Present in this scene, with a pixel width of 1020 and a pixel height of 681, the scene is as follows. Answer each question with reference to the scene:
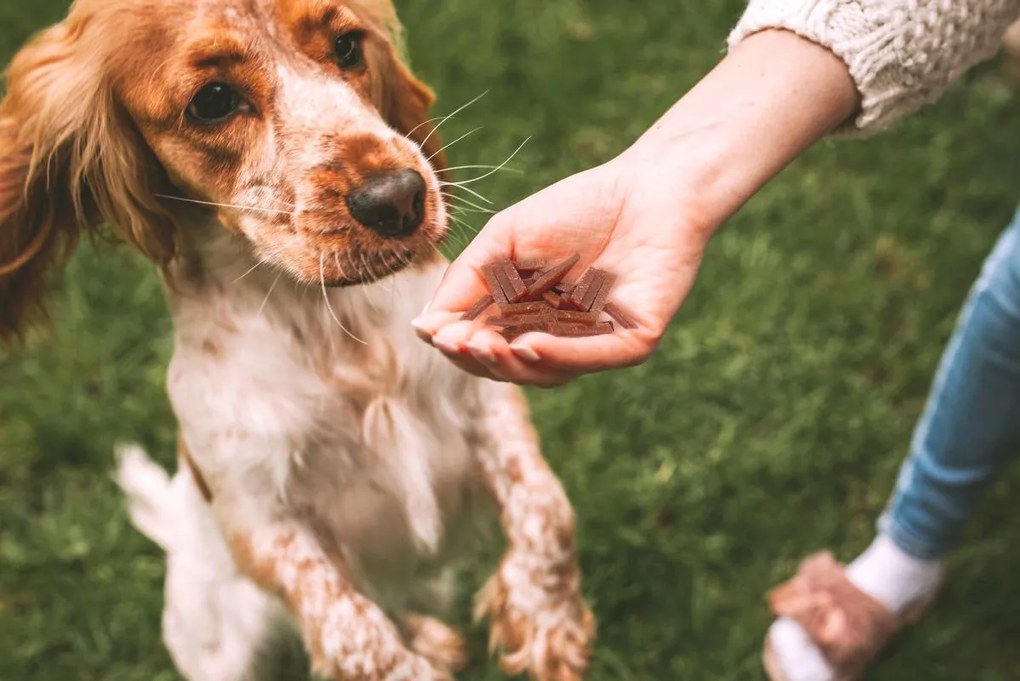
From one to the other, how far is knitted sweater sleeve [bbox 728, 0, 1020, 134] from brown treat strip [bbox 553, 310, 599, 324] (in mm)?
763

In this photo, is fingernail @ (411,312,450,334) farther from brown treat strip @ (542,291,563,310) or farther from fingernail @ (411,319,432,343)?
brown treat strip @ (542,291,563,310)

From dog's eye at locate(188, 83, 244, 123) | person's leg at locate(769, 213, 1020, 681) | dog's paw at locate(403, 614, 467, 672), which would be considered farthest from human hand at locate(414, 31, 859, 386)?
dog's paw at locate(403, 614, 467, 672)

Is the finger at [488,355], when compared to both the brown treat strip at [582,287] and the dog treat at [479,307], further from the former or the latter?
the brown treat strip at [582,287]

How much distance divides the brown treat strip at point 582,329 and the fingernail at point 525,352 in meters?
0.17

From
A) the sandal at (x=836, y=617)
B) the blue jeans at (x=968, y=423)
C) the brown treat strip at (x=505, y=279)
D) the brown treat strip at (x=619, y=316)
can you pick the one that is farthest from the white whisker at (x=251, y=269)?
the sandal at (x=836, y=617)

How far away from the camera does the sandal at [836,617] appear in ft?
10.5

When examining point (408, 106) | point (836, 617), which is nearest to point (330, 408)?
point (408, 106)

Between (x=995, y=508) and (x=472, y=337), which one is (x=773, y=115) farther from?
(x=995, y=508)

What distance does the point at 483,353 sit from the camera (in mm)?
1879

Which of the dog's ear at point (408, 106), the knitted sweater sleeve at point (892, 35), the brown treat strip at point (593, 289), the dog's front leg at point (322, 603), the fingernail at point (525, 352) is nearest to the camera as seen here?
the fingernail at point (525, 352)

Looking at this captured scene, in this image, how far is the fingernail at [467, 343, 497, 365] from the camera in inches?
73.7

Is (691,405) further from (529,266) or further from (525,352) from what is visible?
(525,352)

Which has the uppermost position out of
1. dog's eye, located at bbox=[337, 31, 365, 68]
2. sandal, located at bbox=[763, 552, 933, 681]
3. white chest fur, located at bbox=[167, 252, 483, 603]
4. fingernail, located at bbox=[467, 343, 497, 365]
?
dog's eye, located at bbox=[337, 31, 365, 68]

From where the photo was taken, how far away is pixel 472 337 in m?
1.94
